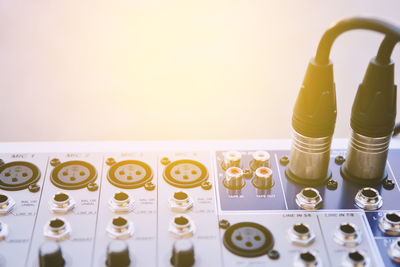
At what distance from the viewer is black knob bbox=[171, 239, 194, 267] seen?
2.91ft

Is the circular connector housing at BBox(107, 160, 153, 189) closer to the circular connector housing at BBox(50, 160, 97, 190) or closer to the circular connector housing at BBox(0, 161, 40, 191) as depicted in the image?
the circular connector housing at BBox(50, 160, 97, 190)

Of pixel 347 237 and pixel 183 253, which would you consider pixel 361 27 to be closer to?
pixel 347 237

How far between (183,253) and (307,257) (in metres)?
0.20

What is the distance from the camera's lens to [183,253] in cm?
89

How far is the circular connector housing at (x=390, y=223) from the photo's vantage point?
0.97 metres

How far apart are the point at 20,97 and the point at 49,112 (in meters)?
0.09

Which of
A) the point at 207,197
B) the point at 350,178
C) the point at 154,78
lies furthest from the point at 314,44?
the point at 207,197

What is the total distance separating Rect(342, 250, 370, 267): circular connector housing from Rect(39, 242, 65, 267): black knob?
0.46 meters

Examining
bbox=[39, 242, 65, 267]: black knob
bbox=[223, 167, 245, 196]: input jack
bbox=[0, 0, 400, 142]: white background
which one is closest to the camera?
bbox=[39, 242, 65, 267]: black knob

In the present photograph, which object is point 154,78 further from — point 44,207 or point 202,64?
point 44,207

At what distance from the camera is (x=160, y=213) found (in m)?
1.02

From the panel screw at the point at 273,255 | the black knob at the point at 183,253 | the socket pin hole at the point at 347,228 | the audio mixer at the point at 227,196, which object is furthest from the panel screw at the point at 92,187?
the socket pin hole at the point at 347,228

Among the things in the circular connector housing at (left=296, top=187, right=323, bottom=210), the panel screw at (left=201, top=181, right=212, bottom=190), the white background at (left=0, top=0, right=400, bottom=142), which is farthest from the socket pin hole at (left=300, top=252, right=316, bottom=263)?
the white background at (left=0, top=0, right=400, bottom=142)

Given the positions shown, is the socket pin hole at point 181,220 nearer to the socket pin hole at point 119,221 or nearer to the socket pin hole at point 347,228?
the socket pin hole at point 119,221
